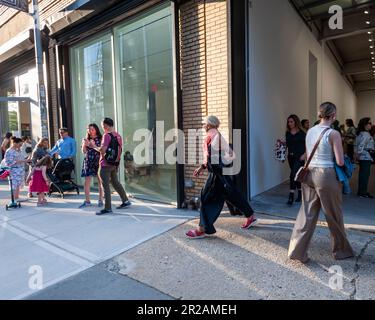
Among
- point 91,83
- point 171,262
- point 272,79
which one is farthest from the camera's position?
point 91,83

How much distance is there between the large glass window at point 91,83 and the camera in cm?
821

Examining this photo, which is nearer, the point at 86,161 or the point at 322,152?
the point at 322,152

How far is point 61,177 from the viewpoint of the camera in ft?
26.0

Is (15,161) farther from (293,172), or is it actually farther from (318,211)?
(318,211)

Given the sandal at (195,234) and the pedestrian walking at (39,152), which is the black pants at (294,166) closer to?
the sandal at (195,234)

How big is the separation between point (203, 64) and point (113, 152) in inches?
86.9

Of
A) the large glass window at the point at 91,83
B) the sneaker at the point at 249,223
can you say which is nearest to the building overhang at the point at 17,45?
the large glass window at the point at 91,83

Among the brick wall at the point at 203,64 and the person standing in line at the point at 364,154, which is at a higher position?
the brick wall at the point at 203,64

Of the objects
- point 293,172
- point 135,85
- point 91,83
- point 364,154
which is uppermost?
point 91,83

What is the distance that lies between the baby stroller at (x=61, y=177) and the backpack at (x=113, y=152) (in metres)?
2.55

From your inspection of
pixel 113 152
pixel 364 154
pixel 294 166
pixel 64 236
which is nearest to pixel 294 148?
pixel 294 166

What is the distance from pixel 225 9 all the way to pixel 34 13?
5435mm

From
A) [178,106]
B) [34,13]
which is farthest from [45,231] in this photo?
[34,13]

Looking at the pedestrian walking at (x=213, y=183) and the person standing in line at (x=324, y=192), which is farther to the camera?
the pedestrian walking at (x=213, y=183)
